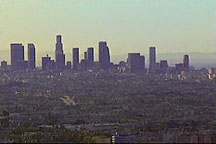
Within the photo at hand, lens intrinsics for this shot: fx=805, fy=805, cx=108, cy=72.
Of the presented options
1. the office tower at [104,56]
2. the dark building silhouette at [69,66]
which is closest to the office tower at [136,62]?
the office tower at [104,56]

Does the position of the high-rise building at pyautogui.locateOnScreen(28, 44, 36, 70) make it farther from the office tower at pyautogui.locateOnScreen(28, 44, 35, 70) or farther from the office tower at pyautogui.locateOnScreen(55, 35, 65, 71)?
the office tower at pyautogui.locateOnScreen(55, 35, 65, 71)

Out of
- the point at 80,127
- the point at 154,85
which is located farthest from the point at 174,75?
the point at 80,127

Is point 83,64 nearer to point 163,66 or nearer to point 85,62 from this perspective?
point 85,62

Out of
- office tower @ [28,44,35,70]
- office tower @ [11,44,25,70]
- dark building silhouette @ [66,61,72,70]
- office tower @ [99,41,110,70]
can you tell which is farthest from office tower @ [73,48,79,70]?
office tower @ [11,44,25,70]

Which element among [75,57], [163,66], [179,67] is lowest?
[179,67]

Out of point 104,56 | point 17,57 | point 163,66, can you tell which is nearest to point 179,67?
point 163,66

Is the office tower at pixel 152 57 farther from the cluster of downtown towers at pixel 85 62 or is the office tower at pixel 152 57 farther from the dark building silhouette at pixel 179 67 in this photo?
the dark building silhouette at pixel 179 67

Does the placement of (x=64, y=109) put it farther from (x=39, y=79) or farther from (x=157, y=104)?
(x=39, y=79)
